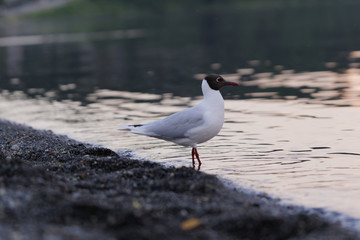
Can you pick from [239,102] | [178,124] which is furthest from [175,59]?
[178,124]

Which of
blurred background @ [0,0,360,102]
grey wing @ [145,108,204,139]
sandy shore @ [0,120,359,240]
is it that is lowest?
sandy shore @ [0,120,359,240]

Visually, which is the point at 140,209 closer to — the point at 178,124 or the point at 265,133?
the point at 178,124

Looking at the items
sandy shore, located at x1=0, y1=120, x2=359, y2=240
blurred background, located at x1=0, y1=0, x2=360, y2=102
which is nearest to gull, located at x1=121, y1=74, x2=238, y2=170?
sandy shore, located at x1=0, y1=120, x2=359, y2=240

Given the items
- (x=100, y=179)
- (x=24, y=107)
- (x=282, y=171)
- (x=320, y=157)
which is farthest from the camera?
(x=24, y=107)

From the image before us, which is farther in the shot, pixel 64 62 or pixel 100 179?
pixel 64 62

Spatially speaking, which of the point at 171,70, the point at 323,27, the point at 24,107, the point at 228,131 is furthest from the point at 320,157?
the point at 323,27

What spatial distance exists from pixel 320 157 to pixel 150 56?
31369 millimetres

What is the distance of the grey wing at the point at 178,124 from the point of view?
11.5 m

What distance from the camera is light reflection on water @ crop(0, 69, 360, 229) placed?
11.1 metres

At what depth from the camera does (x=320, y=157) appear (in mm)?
12875

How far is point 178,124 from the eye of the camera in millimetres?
11766

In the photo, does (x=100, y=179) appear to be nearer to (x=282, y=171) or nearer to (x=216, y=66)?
(x=282, y=171)

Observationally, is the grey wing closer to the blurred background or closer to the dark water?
the dark water

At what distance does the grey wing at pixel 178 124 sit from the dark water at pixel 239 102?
47.8 inches
